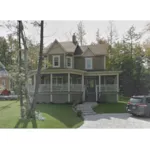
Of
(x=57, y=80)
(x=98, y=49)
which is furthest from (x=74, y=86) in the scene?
(x=98, y=49)

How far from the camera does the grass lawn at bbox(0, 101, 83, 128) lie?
7066 millimetres

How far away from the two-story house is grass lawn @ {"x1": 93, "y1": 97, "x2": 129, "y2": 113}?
0.80 ft

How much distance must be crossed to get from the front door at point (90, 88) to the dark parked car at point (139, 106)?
6.61 ft

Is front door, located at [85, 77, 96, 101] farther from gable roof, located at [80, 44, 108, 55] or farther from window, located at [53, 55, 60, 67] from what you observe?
window, located at [53, 55, 60, 67]

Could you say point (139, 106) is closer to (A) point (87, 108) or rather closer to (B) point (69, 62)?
(A) point (87, 108)

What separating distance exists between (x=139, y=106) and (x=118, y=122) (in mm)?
866

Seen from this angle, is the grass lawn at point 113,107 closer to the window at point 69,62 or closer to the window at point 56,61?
the window at point 56,61

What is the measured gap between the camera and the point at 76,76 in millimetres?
10836

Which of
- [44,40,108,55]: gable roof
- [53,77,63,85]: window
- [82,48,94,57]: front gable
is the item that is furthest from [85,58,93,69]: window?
[53,77,63,85]: window

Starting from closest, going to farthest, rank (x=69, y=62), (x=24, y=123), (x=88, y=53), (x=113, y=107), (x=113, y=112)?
(x=24, y=123)
(x=113, y=112)
(x=113, y=107)
(x=88, y=53)
(x=69, y=62)

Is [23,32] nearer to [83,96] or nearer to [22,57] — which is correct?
[22,57]

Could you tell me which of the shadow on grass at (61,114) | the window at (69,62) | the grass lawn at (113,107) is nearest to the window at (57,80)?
the shadow on grass at (61,114)
